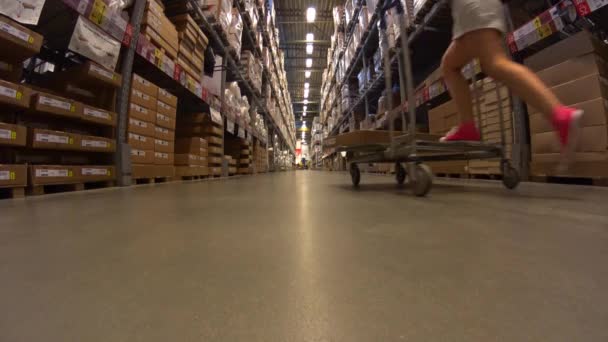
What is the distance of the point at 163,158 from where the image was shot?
2.48 metres

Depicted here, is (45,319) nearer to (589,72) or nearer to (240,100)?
(589,72)

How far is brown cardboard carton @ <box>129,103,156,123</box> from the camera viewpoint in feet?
6.76

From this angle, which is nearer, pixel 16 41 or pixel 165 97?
pixel 16 41

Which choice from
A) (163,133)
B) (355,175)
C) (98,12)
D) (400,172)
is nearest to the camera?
(98,12)

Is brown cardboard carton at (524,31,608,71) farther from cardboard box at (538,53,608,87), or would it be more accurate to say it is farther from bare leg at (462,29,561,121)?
bare leg at (462,29,561,121)

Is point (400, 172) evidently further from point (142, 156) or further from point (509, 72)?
point (142, 156)

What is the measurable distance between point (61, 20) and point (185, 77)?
949mm

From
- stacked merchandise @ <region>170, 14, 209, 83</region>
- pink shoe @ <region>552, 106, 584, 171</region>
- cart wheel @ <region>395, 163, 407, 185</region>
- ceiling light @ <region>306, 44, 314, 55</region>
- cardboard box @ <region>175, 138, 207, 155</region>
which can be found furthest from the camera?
ceiling light @ <region>306, 44, 314, 55</region>

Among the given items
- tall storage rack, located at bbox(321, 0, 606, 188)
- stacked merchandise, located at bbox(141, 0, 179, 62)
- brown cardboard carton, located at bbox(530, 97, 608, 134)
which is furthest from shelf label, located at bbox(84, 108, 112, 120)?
Answer: brown cardboard carton, located at bbox(530, 97, 608, 134)

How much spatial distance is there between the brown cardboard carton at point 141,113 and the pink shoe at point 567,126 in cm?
255

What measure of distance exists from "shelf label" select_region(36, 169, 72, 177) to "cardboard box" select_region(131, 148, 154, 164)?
21.4 inches

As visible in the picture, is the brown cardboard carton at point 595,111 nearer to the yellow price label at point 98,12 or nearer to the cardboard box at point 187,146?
the yellow price label at point 98,12

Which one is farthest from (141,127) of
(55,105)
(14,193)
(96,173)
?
(14,193)

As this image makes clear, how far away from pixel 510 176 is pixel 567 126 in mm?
653
